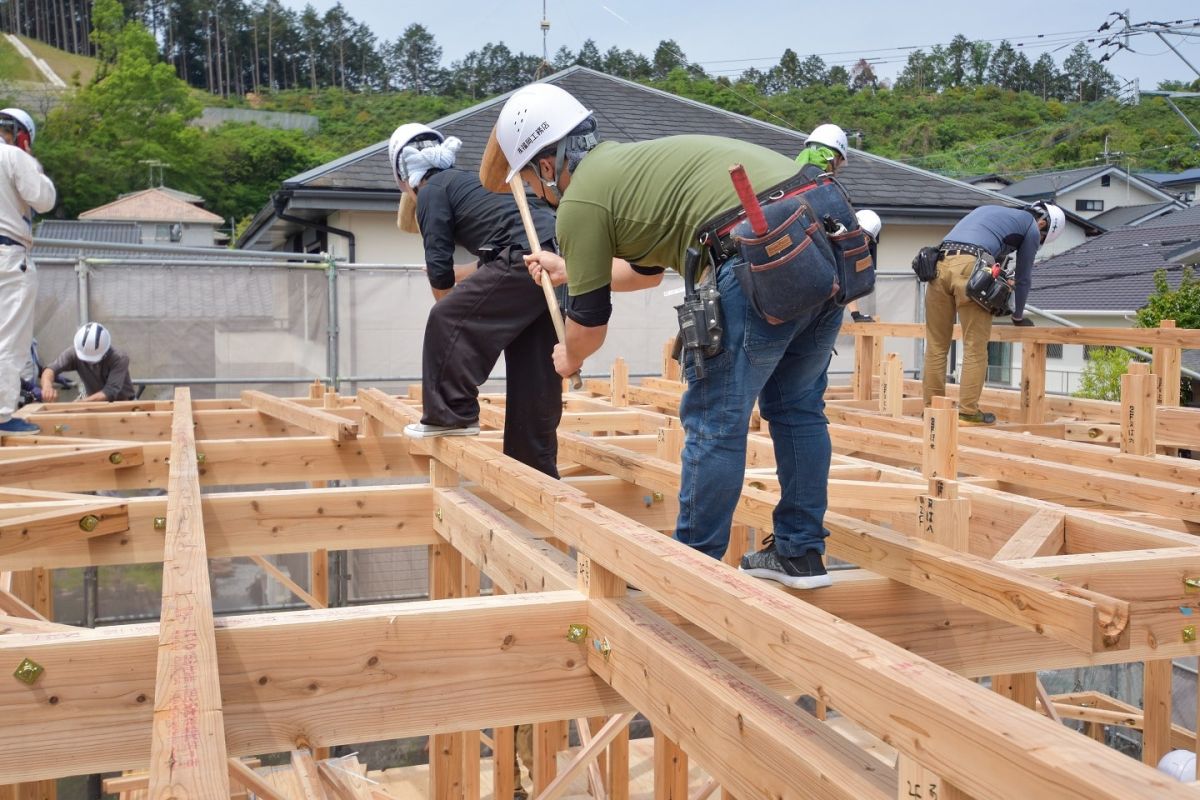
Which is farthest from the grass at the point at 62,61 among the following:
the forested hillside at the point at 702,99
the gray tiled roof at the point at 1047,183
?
the gray tiled roof at the point at 1047,183

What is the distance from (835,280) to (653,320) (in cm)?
972

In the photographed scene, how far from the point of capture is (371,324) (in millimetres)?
11180

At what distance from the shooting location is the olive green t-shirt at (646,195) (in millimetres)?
2943

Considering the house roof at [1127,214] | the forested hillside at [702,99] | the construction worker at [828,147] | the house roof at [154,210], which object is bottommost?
the construction worker at [828,147]

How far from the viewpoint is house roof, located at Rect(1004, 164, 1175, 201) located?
38269 millimetres

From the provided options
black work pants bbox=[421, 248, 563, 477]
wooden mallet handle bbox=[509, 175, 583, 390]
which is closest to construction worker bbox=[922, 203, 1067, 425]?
black work pants bbox=[421, 248, 563, 477]

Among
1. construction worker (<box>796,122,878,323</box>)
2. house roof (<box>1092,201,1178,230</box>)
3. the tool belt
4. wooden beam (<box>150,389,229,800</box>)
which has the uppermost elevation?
house roof (<box>1092,201,1178,230</box>)

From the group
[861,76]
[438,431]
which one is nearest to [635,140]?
[438,431]

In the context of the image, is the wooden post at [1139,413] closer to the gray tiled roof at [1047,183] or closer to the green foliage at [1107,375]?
the green foliage at [1107,375]

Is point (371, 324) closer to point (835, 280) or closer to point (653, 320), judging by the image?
point (653, 320)

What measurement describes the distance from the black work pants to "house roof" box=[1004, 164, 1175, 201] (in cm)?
3667

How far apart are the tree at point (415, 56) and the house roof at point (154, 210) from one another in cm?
4281

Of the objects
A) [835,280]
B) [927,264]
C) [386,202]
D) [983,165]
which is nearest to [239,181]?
[983,165]

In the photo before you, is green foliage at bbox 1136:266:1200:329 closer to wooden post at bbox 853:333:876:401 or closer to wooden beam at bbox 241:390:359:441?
wooden post at bbox 853:333:876:401
